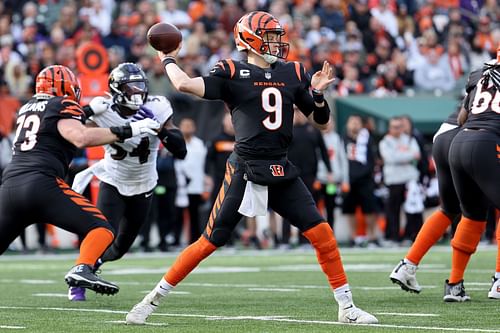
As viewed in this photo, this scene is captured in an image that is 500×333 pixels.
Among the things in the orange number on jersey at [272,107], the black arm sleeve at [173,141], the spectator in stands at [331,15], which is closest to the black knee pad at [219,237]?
the orange number on jersey at [272,107]

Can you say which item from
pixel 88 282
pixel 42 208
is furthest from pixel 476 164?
pixel 42 208

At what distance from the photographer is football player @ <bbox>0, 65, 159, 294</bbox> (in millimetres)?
7617

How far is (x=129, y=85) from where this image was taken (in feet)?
29.6

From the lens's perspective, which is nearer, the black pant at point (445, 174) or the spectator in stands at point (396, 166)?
the black pant at point (445, 174)

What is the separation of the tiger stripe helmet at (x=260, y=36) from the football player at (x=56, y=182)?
802 millimetres

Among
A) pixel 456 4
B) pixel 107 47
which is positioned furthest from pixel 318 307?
pixel 456 4

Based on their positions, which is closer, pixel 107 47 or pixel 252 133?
pixel 252 133

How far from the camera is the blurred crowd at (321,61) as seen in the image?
16891mm

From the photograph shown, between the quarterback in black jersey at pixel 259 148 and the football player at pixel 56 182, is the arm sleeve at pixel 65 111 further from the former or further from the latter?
the quarterback in black jersey at pixel 259 148

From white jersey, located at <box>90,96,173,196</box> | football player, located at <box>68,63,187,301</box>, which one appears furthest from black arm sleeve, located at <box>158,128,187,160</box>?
white jersey, located at <box>90,96,173,196</box>

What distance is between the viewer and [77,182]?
9703 millimetres

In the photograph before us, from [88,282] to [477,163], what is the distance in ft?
8.56

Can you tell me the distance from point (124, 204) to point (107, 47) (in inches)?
422

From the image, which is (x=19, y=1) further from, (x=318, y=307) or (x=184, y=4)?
(x=318, y=307)
